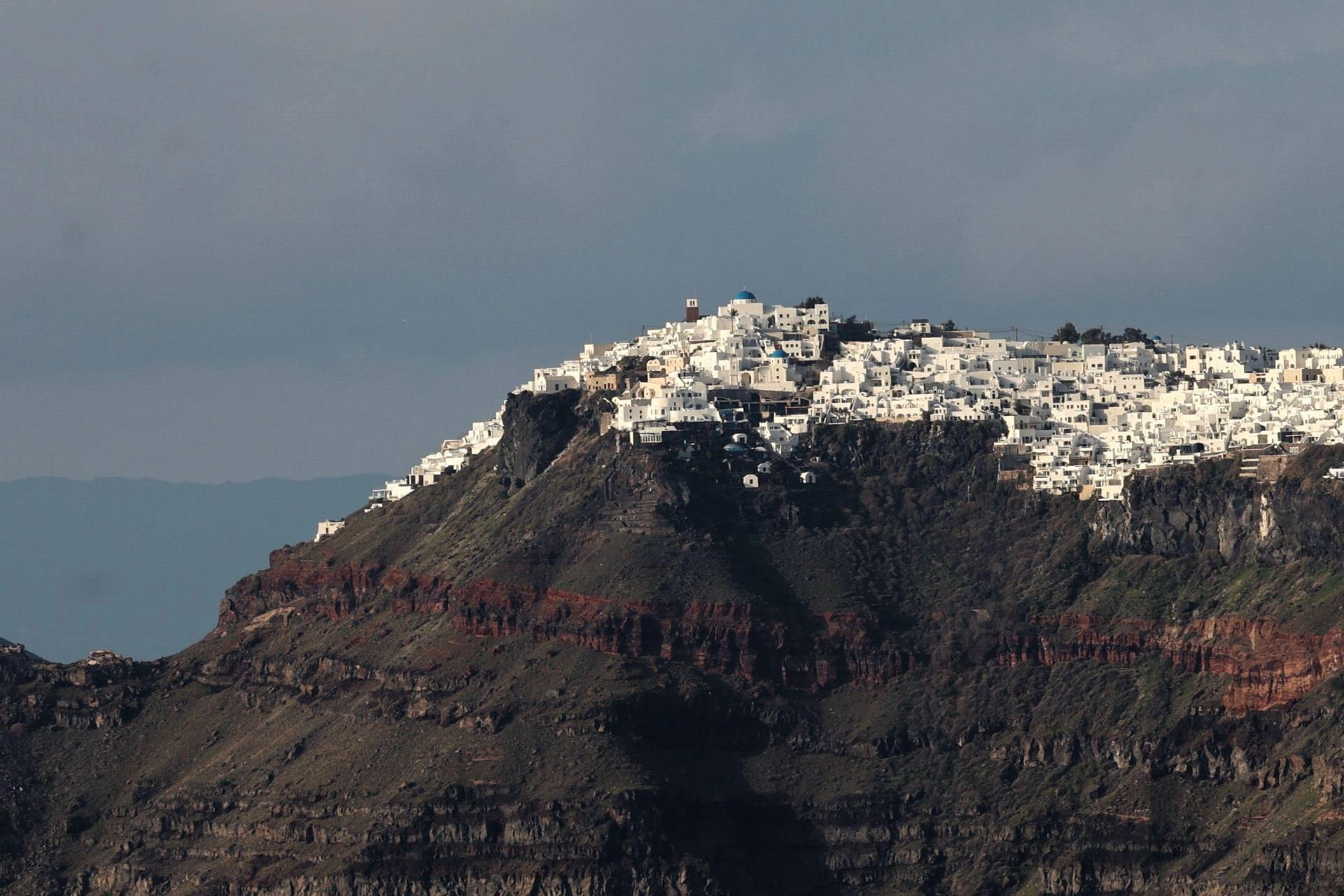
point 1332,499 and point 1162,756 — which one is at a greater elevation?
point 1332,499

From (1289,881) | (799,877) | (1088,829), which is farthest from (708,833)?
(1289,881)

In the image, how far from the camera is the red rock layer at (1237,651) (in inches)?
7239

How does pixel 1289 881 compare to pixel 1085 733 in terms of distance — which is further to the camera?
pixel 1085 733

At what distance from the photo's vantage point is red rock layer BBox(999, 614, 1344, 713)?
184m

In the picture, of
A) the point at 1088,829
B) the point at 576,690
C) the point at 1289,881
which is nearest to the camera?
the point at 1289,881

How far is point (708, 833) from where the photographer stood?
191 metres

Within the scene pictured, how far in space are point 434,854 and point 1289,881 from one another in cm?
4761

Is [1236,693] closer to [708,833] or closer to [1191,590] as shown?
[1191,590]

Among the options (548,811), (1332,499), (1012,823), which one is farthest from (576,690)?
(1332,499)

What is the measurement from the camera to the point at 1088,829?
186 meters

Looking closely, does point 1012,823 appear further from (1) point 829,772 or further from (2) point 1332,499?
(2) point 1332,499

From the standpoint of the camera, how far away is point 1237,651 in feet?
623

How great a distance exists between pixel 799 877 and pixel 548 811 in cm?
1426

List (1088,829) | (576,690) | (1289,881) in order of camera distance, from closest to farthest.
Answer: (1289,881) < (1088,829) < (576,690)
